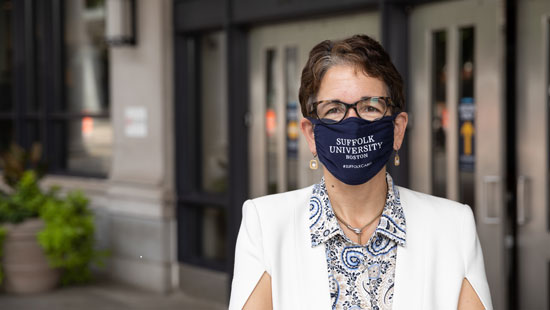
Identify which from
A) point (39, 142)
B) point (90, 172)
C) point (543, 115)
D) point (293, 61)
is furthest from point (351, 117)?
point (39, 142)

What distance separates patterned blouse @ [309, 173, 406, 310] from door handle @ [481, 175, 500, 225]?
2925 millimetres

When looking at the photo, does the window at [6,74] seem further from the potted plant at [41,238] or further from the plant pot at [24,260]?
the plant pot at [24,260]

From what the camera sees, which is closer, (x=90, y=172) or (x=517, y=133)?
(x=517, y=133)

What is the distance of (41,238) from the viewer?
6.86 metres

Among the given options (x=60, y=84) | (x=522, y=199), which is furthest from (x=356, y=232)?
(x=60, y=84)

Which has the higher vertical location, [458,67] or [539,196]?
[458,67]

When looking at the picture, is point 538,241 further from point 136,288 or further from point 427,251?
point 136,288

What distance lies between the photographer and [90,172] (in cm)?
825

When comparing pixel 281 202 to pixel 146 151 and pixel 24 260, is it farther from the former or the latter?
pixel 24 260

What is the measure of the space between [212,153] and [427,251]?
5.15m

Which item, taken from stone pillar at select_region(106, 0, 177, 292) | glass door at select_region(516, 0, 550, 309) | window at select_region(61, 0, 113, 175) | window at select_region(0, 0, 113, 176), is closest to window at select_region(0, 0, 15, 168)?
window at select_region(0, 0, 113, 176)

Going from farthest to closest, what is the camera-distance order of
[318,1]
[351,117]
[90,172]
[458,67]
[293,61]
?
[90,172], [293,61], [318,1], [458,67], [351,117]

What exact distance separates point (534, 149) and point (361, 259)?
3.04 meters

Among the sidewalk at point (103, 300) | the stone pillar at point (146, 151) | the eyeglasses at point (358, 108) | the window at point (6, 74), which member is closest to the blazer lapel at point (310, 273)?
the eyeglasses at point (358, 108)
